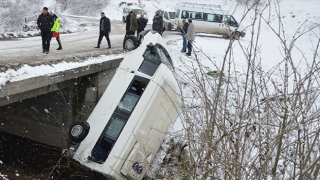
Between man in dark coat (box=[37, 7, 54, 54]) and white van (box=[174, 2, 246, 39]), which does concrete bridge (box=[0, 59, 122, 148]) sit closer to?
man in dark coat (box=[37, 7, 54, 54])

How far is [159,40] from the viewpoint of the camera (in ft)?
23.0

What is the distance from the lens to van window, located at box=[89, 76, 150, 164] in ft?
15.8

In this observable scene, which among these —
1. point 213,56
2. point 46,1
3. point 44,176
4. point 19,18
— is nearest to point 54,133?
point 44,176

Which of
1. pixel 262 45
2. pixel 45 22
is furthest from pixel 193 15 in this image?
pixel 45 22

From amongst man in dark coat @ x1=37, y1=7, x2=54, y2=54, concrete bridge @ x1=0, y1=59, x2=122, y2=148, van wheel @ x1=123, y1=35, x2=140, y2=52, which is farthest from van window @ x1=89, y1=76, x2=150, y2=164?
man in dark coat @ x1=37, y1=7, x2=54, y2=54

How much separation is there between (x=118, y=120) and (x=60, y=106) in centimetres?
454

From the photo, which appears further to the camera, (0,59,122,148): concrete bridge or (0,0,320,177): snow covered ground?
(0,59,122,148): concrete bridge

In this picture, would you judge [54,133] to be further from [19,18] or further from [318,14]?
[318,14]

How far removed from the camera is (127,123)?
5.00m

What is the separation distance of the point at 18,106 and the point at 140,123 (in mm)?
6930

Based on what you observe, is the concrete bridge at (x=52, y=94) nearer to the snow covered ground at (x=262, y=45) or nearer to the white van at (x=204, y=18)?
the snow covered ground at (x=262, y=45)

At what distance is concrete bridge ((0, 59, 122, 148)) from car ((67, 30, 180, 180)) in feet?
7.27

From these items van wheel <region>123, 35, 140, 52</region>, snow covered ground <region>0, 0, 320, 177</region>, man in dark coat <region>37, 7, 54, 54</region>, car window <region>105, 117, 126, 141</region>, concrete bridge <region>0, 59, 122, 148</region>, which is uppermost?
snow covered ground <region>0, 0, 320, 177</region>

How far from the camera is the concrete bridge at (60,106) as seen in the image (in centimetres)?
769
